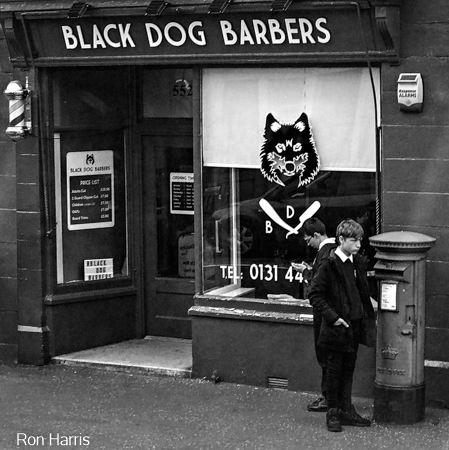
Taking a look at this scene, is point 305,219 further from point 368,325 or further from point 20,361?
point 20,361

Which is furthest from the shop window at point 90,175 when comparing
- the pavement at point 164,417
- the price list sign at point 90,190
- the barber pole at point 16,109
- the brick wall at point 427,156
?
the brick wall at point 427,156

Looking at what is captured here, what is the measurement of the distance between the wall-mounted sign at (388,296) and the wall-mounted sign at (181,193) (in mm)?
3322

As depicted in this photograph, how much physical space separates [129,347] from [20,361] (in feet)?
3.75

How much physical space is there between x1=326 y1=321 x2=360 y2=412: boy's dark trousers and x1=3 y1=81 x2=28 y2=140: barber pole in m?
4.04

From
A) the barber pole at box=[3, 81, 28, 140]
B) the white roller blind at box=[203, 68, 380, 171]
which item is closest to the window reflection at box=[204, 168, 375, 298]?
the white roller blind at box=[203, 68, 380, 171]

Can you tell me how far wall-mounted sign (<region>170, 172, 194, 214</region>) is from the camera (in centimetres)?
1209

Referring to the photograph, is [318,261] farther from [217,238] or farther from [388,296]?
[217,238]

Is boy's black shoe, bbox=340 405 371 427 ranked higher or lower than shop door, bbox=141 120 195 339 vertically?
lower

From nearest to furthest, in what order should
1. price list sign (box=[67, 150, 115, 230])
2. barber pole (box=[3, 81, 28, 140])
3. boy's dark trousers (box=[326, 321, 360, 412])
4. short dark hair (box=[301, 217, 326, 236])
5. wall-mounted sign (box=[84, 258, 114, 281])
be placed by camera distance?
boy's dark trousers (box=[326, 321, 360, 412]) < short dark hair (box=[301, 217, 326, 236]) < barber pole (box=[3, 81, 28, 140]) < price list sign (box=[67, 150, 115, 230]) < wall-mounted sign (box=[84, 258, 114, 281])

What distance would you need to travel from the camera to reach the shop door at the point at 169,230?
39.7 feet

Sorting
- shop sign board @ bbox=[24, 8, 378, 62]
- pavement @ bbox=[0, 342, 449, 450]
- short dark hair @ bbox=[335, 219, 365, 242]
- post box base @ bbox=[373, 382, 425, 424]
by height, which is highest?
shop sign board @ bbox=[24, 8, 378, 62]

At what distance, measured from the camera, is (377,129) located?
10.0 meters

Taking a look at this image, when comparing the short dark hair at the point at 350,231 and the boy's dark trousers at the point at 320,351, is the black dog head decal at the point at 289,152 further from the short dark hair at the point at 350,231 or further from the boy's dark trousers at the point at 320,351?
the boy's dark trousers at the point at 320,351

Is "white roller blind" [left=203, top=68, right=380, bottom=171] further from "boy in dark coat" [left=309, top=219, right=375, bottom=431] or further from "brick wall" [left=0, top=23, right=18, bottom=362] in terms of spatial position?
"brick wall" [left=0, top=23, right=18, bottom=362]
